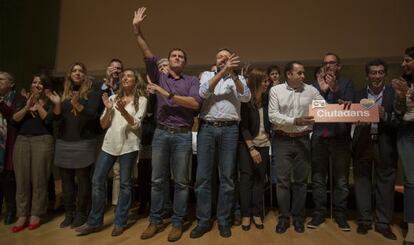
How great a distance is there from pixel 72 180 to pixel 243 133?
1627 millimetres

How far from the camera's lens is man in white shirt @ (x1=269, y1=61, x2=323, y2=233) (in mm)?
2719

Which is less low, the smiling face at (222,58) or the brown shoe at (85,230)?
the smiling face at (222,58)

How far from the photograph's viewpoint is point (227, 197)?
2.67 m

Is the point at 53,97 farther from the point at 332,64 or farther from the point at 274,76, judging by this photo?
the point at 332,64

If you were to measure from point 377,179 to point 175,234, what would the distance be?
177 centimetres

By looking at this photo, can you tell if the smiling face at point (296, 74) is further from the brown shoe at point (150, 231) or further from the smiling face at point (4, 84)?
the smiling face at point (4, 84)

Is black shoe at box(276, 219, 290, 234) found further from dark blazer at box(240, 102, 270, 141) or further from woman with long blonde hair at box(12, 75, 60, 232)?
woman with long blonde hair at box(12, 75, 60, 232)

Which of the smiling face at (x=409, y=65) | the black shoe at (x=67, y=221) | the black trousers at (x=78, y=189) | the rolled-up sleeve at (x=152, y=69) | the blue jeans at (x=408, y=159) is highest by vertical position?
the smiling face at (x=409, y=65)

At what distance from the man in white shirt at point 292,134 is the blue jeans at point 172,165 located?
2.55 feet

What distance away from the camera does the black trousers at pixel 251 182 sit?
2.83m

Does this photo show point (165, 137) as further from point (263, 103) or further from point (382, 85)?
point (382, 85)

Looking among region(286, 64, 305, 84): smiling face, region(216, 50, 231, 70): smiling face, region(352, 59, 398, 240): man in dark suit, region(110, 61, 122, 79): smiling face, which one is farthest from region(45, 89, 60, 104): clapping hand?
region(352, 59, 398, 240): man in dark suit

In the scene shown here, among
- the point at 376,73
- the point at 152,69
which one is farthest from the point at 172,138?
the point at 376,73

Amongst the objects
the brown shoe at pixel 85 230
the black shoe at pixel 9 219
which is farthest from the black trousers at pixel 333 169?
the black shoe at pixel 9 219
